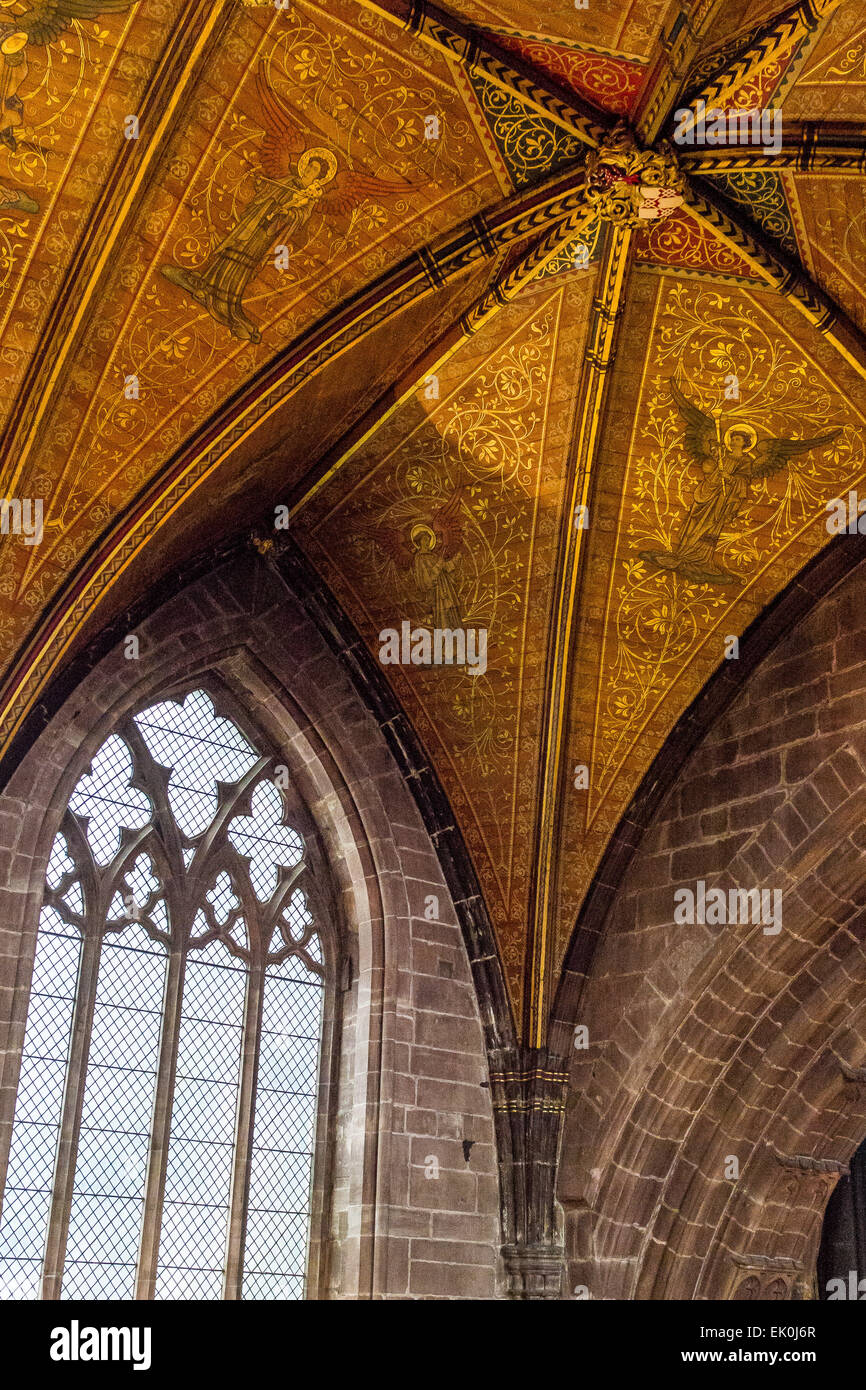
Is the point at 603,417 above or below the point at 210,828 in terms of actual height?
Answer: above

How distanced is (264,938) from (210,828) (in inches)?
27.9

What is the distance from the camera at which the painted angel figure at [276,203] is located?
24.1 ft

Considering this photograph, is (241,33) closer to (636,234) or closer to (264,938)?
(636,234)

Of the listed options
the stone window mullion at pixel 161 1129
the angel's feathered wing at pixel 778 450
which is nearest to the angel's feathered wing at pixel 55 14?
the angel's feathered wing at pixel 778 450

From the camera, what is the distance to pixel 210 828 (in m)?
9.28

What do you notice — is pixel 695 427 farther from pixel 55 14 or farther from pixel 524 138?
pixel 55 14

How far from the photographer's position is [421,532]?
9.62 meters

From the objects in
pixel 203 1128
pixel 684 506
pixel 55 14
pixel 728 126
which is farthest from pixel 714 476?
pixel 203 1128

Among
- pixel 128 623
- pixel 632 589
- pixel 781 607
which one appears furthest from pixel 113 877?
pixel 781 607

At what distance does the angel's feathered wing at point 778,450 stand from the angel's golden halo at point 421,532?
1.91m

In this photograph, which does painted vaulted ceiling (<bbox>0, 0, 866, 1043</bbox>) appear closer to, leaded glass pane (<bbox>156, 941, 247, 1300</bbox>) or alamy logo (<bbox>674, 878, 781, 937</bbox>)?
alamy logo (<bbox>674, 878, 781, 937</bbox>)
